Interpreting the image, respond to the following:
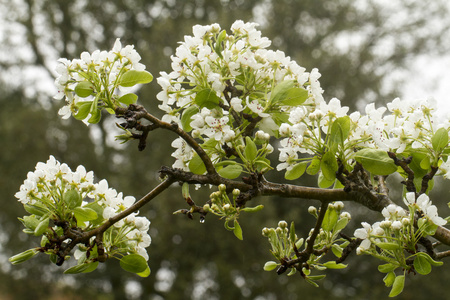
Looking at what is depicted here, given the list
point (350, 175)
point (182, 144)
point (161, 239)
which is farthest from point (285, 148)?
point (161, 239)

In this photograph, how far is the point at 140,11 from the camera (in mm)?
13141

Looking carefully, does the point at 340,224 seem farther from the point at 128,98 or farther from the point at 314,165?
the point at 128,98

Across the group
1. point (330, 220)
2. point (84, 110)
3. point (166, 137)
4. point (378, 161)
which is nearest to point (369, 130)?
point (378, 161)

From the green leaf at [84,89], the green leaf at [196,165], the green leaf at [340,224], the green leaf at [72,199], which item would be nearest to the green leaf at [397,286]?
the green leaf at [340,224]

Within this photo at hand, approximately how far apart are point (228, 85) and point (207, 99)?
0.43 ft

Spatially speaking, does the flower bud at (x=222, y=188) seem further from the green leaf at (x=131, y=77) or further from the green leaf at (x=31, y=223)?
the green leaf at (x=31, y=223)

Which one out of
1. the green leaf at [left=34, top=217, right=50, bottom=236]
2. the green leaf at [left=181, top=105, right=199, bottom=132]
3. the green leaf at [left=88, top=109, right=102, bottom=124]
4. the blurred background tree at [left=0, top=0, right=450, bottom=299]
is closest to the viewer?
the green leaf at [left=34, top=217, right=50, bottom=236]

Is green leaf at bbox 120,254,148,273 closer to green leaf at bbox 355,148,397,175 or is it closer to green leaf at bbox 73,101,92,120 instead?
green leaf at bbox 73,101,92,120

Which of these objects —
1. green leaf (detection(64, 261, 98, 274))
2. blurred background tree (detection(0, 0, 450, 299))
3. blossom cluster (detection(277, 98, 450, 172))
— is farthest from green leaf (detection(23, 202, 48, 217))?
blurred background tree (detection(0, 0, 450, 299))

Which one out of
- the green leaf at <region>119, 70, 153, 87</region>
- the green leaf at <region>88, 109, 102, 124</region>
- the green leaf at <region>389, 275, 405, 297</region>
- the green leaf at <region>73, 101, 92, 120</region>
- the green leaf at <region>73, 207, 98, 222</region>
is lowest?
the green leaf at <region>389, 275, 405, 297</region>

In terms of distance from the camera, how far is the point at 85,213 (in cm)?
132

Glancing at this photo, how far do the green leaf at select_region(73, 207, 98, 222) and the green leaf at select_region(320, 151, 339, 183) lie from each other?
0.60m

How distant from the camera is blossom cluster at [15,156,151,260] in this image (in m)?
1.34

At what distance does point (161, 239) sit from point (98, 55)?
27.8ft
